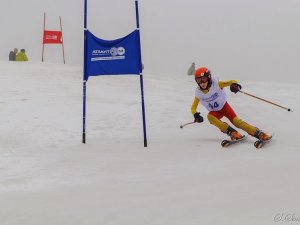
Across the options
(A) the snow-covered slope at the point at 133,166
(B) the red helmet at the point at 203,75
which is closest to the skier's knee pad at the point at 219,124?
(A) the snow-covered slope at the point at 133,166

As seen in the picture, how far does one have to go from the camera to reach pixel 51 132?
8109mm

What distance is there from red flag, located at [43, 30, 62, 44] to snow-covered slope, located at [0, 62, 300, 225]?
29.9 feet

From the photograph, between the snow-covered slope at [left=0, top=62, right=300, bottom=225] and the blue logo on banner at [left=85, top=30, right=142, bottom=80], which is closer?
the snow-covered slope at [left=0, top=62, right=300, bottom=225]

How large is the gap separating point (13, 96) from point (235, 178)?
8200 mm

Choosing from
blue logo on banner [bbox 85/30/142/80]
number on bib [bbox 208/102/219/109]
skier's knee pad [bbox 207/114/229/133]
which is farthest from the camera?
number on bib [bbox 208/102/219/109]

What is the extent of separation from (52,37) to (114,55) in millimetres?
15146

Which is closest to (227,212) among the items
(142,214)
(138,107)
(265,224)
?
(265,224)

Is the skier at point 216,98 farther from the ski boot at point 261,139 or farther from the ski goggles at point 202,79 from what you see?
the ski boot at point 261,139

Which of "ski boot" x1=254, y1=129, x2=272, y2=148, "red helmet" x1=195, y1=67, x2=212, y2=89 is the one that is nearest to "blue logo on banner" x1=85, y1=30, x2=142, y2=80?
"red helmet" x1=195, y1=67, x2=212, y2=89

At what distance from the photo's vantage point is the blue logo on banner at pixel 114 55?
7.08 metres

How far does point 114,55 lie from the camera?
7.08 metres

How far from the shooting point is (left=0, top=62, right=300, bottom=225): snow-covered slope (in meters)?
3.85

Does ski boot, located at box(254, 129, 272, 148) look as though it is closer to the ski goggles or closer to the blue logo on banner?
the ski goggles

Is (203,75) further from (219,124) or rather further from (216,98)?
(219,124)
